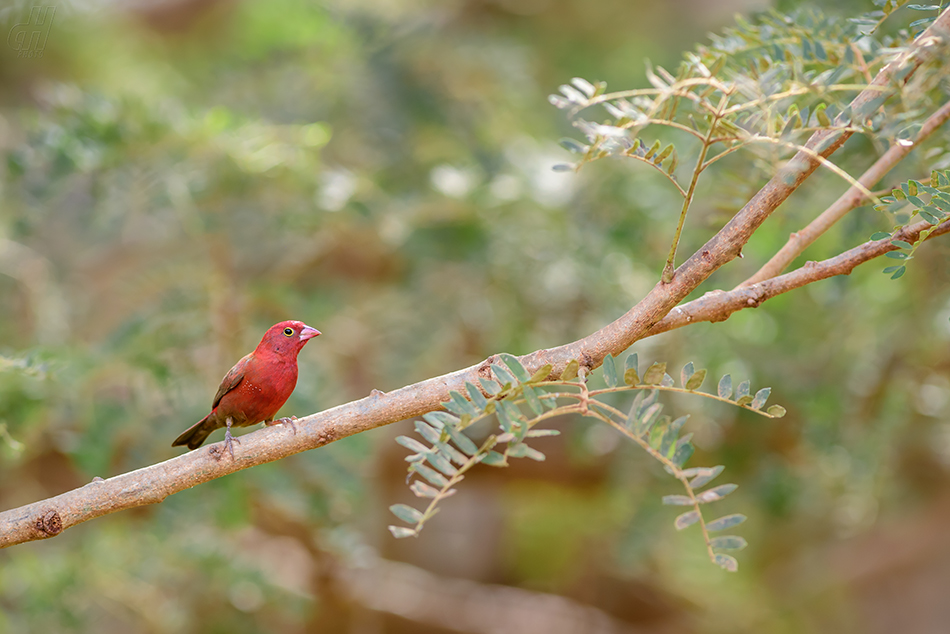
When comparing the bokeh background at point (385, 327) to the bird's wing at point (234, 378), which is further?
the bokeh background at point (385, 327)

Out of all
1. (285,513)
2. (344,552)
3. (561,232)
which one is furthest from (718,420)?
(285,513)

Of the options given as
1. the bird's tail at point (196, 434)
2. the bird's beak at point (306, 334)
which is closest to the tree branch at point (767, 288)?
the bird's beak at point (306, 334)

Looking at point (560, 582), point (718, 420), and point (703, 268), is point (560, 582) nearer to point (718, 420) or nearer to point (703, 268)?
point (718, 420)

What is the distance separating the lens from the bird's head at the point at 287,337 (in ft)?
7.64

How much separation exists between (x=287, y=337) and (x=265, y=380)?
15 centimetres

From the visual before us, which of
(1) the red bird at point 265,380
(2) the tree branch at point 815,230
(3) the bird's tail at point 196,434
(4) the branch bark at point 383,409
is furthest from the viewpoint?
(3) the bird's tail at point 196,434

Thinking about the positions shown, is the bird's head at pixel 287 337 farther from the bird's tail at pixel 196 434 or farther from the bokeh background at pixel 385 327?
the bokeh background at pixel 385 327

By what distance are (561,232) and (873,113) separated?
97.6 inches

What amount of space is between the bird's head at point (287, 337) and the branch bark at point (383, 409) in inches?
16.8

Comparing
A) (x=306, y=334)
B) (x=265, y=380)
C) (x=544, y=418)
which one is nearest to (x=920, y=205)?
(x=544, y=418)

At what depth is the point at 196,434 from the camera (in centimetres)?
262

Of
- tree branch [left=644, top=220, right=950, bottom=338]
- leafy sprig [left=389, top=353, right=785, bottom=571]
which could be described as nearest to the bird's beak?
leafy sprig [left=389, top=353, right=785, bottom=571]

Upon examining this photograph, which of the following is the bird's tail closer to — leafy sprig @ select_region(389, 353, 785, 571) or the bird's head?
the bird's head

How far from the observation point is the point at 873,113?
6.09ft
